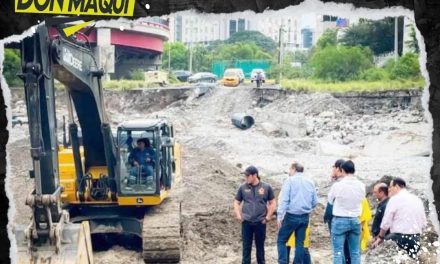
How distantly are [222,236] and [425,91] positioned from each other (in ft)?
23.0

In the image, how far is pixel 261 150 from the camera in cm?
1728

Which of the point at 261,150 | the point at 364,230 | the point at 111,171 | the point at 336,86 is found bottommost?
the point at 261,150

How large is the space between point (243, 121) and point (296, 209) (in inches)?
481

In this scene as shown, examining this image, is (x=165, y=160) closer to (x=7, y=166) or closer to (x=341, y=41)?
(x=341, y=41)

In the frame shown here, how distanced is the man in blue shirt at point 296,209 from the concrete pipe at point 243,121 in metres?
11.8

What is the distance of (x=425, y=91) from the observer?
3.21 m

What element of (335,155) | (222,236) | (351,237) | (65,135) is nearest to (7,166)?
(351,237)

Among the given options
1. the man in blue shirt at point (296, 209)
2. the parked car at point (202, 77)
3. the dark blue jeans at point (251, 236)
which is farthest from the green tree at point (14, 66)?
the parked car at point (202, 77)

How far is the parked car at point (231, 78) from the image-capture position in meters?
10.7

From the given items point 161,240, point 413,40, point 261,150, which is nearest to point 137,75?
point 161,240

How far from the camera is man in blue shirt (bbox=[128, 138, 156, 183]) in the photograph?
28.5 feet

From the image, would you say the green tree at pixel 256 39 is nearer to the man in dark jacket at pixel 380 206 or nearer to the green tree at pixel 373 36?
the green tree at pixel 373 36

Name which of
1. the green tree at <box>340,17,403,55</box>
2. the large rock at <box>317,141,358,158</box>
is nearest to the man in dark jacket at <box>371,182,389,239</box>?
A: the green tree at <box>340,17,403,55</box>

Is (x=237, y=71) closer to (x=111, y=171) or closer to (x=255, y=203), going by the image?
(x=111, y=171)
